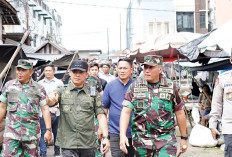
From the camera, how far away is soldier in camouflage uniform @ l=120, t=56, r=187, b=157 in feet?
13.7

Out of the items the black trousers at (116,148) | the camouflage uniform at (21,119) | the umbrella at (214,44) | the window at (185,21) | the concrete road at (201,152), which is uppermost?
the window at (185,21)

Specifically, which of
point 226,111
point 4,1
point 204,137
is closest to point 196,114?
point 204,137

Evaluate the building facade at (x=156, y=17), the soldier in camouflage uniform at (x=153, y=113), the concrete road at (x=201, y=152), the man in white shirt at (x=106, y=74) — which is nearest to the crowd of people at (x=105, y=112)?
the soldier in camouflage uniform at (x=153, y=113)

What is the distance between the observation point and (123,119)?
429 centimetres

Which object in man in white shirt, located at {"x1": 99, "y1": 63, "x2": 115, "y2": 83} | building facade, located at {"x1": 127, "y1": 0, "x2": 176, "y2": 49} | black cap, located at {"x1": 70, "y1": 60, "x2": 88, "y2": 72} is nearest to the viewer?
black cap, located at {"x1": 70, "y1": 60, "x2": 88, "y2": 72}

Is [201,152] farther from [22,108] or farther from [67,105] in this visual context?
[22,108]

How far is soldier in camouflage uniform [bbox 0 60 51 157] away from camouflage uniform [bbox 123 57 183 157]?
1359mm

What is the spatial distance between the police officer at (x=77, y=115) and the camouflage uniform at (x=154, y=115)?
0.56m

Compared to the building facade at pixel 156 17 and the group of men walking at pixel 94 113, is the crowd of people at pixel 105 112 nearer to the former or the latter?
the group of men walking at pixel 94 113

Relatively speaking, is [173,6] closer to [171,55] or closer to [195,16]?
[195,16]

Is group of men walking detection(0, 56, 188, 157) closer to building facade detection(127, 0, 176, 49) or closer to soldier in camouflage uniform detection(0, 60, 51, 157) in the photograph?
soldier in camouflage uniform detection(0, 60, 51, 157)

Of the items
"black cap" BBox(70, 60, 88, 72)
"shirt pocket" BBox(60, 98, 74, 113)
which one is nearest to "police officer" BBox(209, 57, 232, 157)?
"black cap" BBox(70, 60, 88, 72)

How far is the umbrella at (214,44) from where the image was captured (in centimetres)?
695

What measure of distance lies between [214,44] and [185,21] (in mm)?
37595
